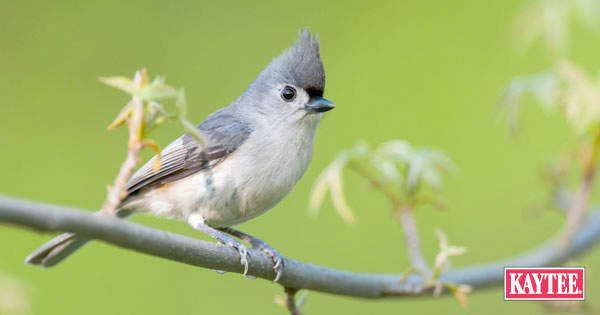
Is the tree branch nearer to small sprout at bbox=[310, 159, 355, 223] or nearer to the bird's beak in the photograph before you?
small sprout at bbox=[310, 159, 355, 223]

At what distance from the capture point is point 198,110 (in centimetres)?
278

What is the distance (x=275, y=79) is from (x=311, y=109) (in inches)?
7.9

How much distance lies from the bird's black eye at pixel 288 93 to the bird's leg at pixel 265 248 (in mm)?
434

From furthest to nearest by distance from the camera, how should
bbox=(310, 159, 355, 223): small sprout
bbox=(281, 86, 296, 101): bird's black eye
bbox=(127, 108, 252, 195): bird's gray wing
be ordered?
bbox=(281, 86, 296, 101): bird's black eye → bbox=(127, 108, 252, 195): bird's gray wing → bbox=(310, 159, 355, 223): small sprout

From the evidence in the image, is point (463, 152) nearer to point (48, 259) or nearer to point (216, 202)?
point (216, 202)

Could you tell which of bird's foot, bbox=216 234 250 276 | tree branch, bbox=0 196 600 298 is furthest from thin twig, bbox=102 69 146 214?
bird's foot, bbox=216 234 250 276

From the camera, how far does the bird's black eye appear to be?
6.63 feet

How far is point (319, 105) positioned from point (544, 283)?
2.56ft

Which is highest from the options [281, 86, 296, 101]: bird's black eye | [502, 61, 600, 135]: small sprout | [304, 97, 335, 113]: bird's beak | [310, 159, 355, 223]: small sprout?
[281, 86, 296, 101]: bird's black eye

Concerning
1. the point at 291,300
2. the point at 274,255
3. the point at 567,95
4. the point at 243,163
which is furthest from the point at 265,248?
the point at 567,95

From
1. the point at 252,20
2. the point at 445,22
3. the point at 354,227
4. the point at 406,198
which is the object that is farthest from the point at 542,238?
the point at 252,20

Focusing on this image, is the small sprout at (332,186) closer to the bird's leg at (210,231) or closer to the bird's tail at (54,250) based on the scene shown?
the bird's leg at (210,231)

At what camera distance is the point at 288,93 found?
6.65ft

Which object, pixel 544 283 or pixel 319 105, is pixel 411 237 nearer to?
pixel 544 283
